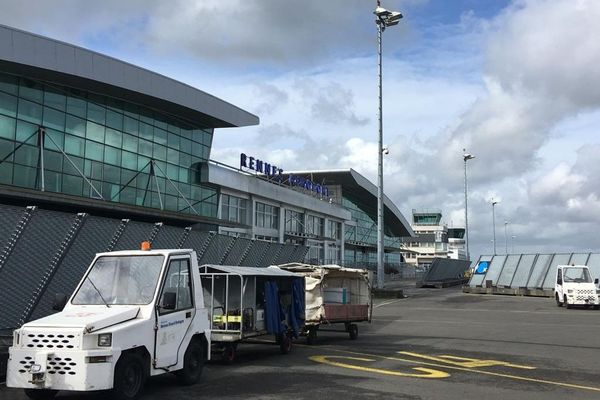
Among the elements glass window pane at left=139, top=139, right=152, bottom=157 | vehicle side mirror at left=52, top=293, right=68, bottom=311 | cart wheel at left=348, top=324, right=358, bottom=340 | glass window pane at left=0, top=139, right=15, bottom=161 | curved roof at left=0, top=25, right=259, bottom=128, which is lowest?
cart wheel at left=348, top=324, right=358, bottom=340

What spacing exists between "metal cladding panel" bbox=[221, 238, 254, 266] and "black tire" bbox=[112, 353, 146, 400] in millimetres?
10941

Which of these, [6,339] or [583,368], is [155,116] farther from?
[583,368]

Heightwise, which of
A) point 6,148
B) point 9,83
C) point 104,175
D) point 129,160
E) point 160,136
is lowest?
point 104,175

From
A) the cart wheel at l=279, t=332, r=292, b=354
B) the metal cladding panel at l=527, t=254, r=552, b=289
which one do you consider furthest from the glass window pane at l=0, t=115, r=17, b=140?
the metal cladding panel at l=527, t=254, r=552, b=289

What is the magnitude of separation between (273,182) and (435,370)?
127 feet

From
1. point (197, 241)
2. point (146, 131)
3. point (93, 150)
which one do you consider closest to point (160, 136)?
point (146, 131)

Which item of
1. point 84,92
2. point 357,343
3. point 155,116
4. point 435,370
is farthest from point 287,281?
point 155,116

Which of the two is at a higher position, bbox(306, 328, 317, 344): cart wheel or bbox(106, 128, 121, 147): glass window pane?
bbox(106, 128, 121, 147): glass window pane

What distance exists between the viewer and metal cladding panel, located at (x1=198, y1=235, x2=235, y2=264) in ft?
62.6

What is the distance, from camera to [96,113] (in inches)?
1276

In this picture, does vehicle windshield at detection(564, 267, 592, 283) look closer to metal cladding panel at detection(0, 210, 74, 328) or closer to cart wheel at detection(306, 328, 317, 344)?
cart wheel at detection(306, 328, 317, 344)

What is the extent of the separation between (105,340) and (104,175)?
25.0m

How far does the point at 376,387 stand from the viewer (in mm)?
10641

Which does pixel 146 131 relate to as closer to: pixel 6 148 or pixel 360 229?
pixel 6 148
